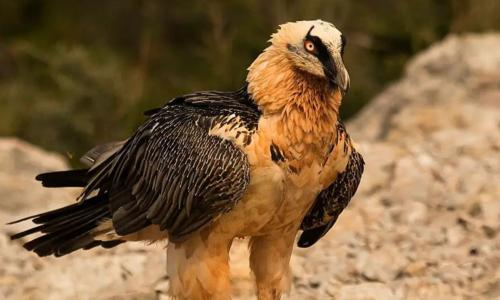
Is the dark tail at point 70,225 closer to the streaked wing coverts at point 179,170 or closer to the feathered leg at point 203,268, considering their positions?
the streaked wing coverts at point 179,170

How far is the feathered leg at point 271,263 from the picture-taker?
665cm

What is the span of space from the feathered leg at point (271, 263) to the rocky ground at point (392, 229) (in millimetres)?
832

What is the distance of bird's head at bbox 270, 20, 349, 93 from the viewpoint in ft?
19.6

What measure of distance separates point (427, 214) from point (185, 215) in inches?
132

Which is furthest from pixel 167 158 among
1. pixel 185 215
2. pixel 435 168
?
pixel 435 168

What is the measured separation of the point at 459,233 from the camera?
8.60 metres

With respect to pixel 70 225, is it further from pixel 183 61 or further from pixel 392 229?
pixel 183 61

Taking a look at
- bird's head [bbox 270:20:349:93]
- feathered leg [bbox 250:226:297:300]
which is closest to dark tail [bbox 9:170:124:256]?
feathered leg [bbox 250:226:297:300]

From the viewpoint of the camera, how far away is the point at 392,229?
29.5 feet

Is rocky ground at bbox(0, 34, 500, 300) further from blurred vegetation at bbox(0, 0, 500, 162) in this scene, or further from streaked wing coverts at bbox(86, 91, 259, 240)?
blurred vegetation at bbox(0, 0, 500, 162)

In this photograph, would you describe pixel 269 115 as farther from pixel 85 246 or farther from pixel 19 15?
pixel 19 15

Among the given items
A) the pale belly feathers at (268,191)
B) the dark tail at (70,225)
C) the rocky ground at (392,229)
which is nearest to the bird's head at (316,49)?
the pale belly feathers at (268,191)

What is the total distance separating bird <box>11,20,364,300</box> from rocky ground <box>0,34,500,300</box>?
3.55ft

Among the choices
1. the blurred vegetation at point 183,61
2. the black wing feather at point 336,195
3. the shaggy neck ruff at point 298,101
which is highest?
the shaggy neck ruff at point 298,101
